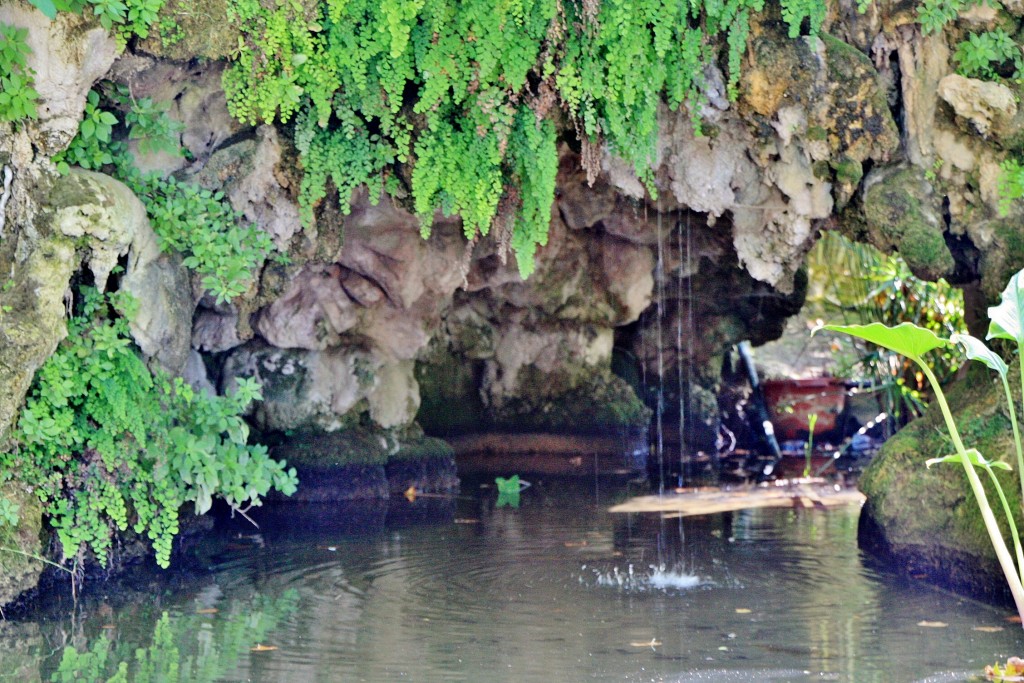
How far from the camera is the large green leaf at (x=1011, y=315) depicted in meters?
5.86

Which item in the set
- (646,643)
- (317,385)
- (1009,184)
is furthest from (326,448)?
(1009,184)

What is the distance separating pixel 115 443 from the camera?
776cm

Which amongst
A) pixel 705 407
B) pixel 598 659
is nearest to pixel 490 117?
pixel 598 659

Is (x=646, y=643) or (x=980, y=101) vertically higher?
(x=980, y=101)

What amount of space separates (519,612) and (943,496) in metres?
3.30

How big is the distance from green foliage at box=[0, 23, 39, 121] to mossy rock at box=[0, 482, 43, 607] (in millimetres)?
2390

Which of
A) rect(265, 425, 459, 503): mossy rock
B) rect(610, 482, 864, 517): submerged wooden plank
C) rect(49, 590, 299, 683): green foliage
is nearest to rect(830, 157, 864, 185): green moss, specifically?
rect(610, 482, 864, 517): submerged wooden plank

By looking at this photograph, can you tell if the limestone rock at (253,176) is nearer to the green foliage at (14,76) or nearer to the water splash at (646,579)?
the green foliage at (14,76)

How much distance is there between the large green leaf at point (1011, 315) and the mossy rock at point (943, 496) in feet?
7.24

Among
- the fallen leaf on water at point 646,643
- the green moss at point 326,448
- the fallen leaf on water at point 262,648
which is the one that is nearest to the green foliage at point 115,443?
the fallen leaf on water at point 262,648

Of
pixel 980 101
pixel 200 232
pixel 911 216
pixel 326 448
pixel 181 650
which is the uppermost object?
pixel 980 101

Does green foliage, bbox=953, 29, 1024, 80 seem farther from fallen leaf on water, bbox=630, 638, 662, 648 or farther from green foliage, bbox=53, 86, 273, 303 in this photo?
green foliage, bbox=53, 86, 273, 303

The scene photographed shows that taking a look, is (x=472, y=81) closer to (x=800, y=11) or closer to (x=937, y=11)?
(x=800, y=11)

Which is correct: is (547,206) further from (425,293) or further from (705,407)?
(705,407)
